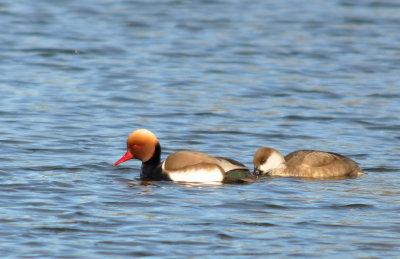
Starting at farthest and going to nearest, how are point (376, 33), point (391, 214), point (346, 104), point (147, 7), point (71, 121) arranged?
point (147, 7), point (376, 33), point (346, 104), point (71, 121), point (391, 214)

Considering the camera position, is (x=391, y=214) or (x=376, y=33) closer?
(x=391, y=214)

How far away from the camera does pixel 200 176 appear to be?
11953mm

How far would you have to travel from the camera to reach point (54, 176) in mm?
12094

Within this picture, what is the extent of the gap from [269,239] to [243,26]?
758 inches

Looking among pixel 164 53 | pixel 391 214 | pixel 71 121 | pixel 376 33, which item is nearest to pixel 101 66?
pixel 164 53

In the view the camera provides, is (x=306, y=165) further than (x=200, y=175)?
Yes

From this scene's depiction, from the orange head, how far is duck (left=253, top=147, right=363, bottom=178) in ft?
4.50

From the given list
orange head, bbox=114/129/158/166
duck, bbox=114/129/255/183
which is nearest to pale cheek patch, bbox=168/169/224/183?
duck, bbox=114/129/255/183

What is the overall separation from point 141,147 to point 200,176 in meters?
1.02

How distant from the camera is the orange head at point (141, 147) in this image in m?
12.5

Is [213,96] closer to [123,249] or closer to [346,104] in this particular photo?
[346,104]

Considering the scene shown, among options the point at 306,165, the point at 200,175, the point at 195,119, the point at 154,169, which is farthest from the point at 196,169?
the point at 195,119

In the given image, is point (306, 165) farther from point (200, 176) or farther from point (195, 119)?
point (195, 119)

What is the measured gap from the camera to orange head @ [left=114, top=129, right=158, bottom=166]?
1247 centimetres
